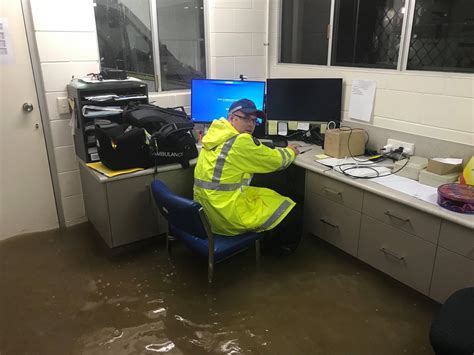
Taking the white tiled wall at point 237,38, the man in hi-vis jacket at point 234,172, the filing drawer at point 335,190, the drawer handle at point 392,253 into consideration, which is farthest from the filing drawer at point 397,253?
the white tiled wall at point 237,38

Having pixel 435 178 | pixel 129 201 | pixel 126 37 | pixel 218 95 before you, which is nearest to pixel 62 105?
pixel 126 37

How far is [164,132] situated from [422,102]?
170 cm

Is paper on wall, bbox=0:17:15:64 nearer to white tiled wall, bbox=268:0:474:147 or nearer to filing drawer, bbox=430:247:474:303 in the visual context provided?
white tiled wall, bbox=268:0:474:147

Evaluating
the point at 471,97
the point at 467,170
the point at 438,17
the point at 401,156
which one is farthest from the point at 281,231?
the point at 438,17

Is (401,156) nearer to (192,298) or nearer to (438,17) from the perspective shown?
(438,17)

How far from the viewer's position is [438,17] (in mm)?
2436

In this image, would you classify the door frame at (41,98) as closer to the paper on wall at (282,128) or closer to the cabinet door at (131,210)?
the cabinet door at (131,210)

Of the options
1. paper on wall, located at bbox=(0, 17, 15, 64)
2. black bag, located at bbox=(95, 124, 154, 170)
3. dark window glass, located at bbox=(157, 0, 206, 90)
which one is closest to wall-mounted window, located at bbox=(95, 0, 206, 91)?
dark window glass, located at bbox=(157, 0, 206, 90)

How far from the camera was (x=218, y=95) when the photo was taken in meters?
3.12

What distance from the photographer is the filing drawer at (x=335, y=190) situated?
236 cm

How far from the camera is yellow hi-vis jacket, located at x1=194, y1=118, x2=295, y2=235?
2238 millimetres

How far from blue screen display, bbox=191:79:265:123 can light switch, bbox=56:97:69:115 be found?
0.96 meters

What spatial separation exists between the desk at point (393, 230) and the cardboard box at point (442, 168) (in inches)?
11.4

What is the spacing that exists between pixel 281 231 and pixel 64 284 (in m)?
1.44
